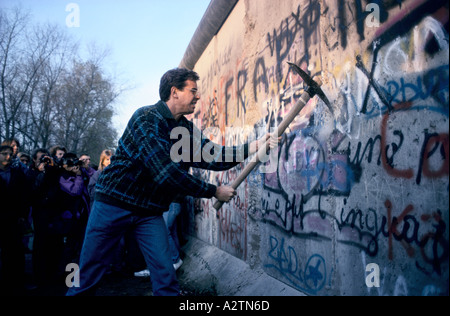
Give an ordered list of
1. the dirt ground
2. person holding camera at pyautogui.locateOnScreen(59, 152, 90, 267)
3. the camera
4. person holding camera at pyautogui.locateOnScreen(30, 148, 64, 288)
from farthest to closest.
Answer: the camera, person holding camera at pyautogui.locateOnScreen(59, 152, 90, 267), person holding camera at pyautogui.locateOnScreen(30, 148, 64, 288), the dirt ground

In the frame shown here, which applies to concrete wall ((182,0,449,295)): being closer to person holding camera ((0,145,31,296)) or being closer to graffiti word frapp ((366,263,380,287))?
graffiti word frapp ((366,263,380,287))

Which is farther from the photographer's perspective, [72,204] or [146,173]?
[72,204]

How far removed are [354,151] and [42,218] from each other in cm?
452

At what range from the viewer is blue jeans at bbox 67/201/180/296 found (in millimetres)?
2303

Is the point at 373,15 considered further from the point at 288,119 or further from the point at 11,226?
the point at 11,226

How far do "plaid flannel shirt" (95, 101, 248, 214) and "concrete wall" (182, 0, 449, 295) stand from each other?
0.95 metres

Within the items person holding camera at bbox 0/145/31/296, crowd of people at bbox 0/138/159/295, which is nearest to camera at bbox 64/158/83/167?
crowd of people at bbox 0/138/159/295

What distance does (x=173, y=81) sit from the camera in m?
2.76

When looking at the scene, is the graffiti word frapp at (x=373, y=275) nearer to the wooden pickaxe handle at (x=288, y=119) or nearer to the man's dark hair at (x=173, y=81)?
the wooden pickaxe handle at (x=288, y=119)

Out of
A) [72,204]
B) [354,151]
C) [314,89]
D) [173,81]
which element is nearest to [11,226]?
[72,204]

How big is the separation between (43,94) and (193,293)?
61.0ft

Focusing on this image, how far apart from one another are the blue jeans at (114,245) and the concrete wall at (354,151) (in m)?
1.18

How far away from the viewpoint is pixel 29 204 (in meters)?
4.78

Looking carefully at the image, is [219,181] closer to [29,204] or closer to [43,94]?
[29,204]
